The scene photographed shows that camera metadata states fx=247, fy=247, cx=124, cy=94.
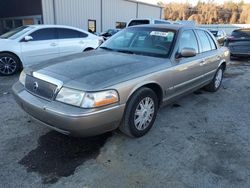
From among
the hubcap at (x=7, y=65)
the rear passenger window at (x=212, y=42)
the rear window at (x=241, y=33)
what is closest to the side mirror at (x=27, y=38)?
the hubcap at (x=7, y=65)

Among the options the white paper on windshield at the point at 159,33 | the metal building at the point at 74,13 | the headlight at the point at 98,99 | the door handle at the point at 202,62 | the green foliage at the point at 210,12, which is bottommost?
the headlight at the point at 98,99

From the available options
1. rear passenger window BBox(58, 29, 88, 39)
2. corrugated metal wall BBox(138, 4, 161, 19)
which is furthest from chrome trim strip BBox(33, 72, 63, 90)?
corrugated metal wall BBox(138, 4, 161, 19)

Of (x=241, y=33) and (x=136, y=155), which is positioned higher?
(x=241, y=33)

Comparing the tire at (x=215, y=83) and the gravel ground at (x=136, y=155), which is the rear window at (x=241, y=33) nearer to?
the tire at (x=215, y=83)

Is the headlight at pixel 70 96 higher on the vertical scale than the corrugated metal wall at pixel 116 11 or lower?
lower

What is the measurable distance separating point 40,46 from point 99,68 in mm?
4847

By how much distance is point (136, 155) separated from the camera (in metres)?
3.17

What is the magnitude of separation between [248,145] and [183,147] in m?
0.95

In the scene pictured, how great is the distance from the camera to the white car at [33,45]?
7.06 meters

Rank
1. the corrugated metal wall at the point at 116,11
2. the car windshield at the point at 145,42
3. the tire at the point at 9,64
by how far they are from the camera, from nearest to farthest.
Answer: the car windshield at the point at 145,42 < the tire at the point at 9,64 < the corrugated metal wall at the point at 116,11

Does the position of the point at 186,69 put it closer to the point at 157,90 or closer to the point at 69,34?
the point at 157,90

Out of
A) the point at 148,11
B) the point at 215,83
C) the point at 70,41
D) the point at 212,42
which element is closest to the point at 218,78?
the point at 215,83

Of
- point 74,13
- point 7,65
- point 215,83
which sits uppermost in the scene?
point 74,13

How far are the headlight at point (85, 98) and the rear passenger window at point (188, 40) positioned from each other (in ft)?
6.22
